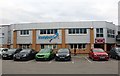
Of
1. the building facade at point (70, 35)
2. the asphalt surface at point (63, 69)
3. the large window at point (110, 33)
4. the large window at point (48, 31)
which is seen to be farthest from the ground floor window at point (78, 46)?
the asphalt surface at point (63, 69)

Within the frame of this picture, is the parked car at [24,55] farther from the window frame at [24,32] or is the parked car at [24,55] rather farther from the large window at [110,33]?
the large window at [110,33]

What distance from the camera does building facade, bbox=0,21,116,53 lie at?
41.6 meters

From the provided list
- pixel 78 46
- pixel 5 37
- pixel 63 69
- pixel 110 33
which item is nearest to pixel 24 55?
pixel 63 69

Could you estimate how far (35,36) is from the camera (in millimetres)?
43281

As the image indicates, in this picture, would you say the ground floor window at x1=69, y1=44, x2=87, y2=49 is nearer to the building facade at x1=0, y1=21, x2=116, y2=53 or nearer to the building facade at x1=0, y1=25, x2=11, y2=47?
the building facade at x1=0, y1=21, x2=116, y2=53

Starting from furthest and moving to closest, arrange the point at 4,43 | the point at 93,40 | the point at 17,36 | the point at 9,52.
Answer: the point at 4,43, the point at 17,36, the point at 93,40, the point at 9,52

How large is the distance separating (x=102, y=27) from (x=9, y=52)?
1835 cm

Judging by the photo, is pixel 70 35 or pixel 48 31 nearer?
pixel 70 35

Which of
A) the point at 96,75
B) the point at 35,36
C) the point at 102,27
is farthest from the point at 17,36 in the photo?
the point at 96,75

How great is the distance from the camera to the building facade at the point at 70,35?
41594mm

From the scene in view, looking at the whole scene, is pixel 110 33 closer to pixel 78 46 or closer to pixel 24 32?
pixel 78 46

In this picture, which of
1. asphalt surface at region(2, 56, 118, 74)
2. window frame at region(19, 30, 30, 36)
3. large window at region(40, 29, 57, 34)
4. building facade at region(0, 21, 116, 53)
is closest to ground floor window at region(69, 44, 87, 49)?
building facade at region(0, 21, 116, 53)

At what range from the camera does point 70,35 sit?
A: 4200cm

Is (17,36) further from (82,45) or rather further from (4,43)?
(82,45)
